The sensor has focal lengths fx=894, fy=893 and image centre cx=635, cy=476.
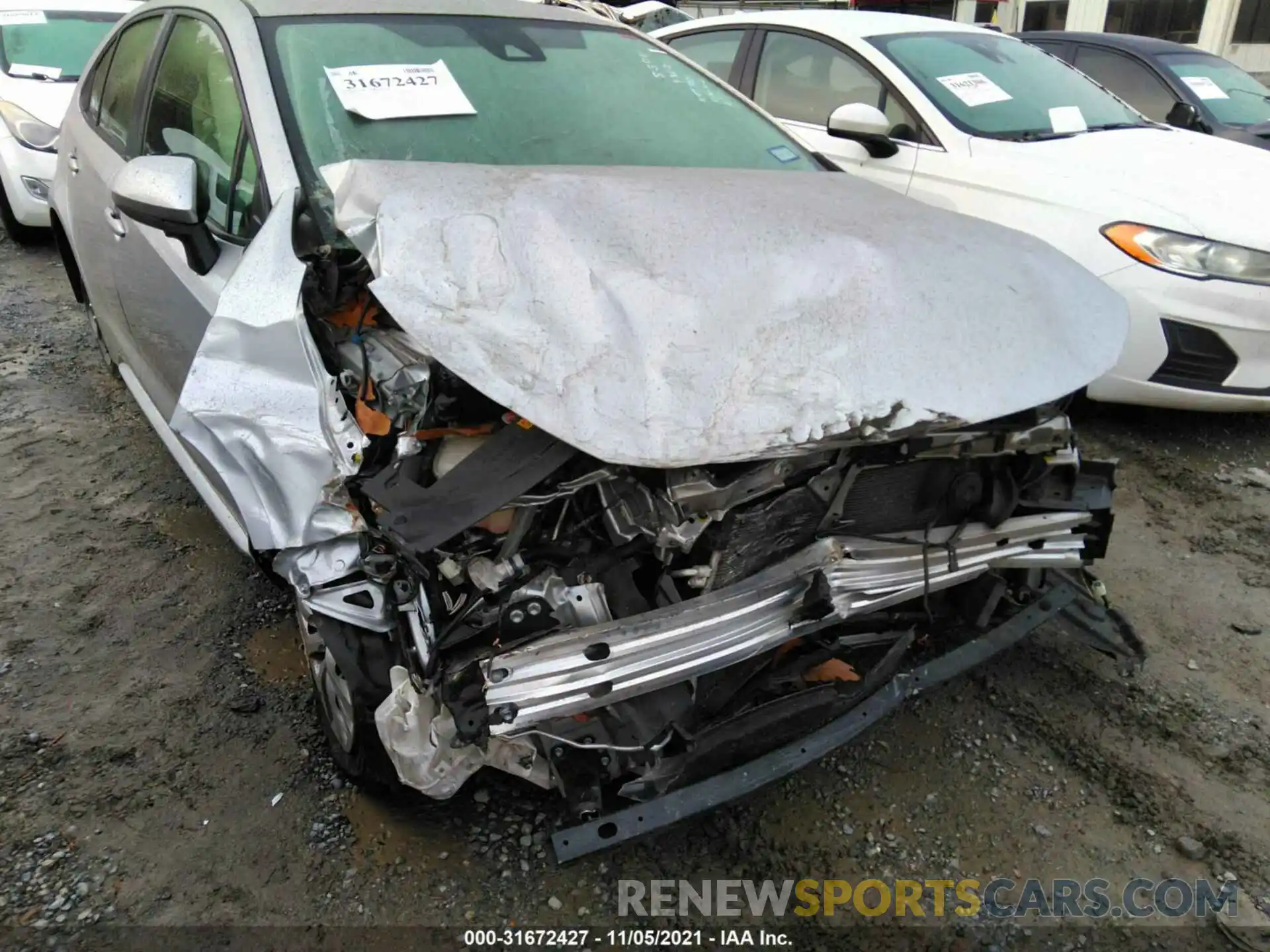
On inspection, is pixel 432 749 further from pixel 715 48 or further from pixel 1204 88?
pixel 1204 88

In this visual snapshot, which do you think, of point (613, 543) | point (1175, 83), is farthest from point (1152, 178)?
point (613, 543)

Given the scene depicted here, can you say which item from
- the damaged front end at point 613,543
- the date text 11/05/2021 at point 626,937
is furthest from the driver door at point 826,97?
the date text 11/05/2021 at point 626,937

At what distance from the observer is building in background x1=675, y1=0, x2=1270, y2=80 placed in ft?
41.3

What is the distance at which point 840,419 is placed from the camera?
163 centimetres

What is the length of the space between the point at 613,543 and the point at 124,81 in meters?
2.76

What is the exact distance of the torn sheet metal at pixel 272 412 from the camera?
6.02ft

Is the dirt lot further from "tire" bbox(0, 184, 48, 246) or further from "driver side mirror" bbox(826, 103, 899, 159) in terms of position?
"tire" bbox(0, 184, 48, 246)

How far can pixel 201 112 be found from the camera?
257cm

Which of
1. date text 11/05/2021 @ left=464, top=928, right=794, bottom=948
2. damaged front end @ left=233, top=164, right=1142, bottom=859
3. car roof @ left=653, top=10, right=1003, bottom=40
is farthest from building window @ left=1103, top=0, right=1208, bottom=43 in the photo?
date text 11/05/2021 @ left=464, top=928, right=794, bottom=948

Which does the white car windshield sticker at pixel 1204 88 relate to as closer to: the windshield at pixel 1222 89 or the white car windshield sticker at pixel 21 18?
the windshield at pixel 1222 89

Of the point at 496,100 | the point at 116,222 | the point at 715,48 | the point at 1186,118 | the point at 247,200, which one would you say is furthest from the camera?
the point at 1186,118

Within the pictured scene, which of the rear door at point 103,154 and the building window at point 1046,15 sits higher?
the rear door at point 103,154

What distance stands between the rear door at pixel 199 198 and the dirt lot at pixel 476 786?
749 mm

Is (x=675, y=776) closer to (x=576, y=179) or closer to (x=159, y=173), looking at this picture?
→ (x=576, y=179)
